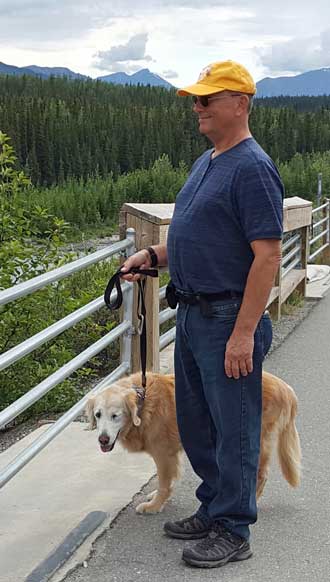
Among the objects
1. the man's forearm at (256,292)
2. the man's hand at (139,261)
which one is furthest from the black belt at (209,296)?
the man's hand at (139,261)

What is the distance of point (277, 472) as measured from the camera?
16.8 ft

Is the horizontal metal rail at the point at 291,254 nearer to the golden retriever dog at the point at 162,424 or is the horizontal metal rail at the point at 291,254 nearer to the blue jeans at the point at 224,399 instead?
the golden retriever dog at the point at 162,424

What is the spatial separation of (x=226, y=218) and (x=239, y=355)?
56 cm

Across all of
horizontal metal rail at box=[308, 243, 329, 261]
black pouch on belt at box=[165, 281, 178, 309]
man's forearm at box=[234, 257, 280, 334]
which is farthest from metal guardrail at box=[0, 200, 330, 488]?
horizontal metal rail at box=[308, 243, 329, 261]

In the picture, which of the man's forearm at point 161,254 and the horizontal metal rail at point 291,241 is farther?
the horizontal metal rail at point 291,241

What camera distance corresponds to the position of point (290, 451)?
457cm

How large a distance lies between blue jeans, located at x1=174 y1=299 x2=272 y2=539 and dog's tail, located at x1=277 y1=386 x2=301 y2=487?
52 centimetres

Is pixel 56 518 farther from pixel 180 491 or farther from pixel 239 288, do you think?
pixel 239 288

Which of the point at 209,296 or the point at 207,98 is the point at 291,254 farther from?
the point at 207,98

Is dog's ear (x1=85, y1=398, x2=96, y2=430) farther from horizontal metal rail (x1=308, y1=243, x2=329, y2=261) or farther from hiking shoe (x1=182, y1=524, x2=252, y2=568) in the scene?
horizontal metal rail (x1=308, y1=243, x2=329, y2=261)

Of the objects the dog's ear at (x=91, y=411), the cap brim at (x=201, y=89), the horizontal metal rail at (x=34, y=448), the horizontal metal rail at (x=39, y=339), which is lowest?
the horizontal metal rail at (x=34, y=448)

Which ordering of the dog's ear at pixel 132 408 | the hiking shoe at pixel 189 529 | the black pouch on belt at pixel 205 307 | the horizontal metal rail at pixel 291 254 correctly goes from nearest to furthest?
the black pouch on belt at pixel 205 307
the hiking shoe at pixel 189 529
the dog's ear at pixel 132 408
the horizontal metal rail at pixel 291 254

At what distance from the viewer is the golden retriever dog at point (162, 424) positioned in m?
4.28

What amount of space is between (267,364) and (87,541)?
159 inches
